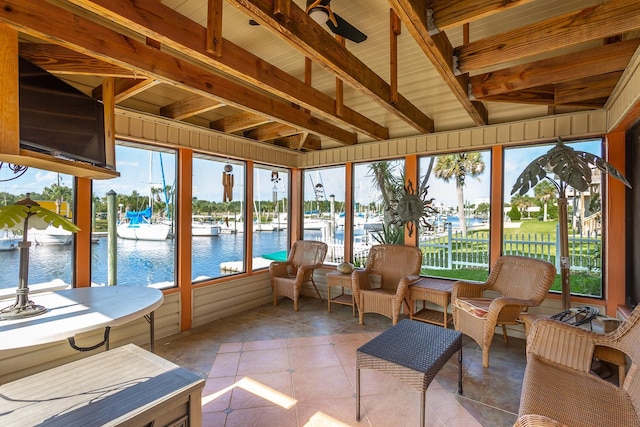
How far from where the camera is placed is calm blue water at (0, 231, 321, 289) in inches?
113

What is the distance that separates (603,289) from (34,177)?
19.4ft

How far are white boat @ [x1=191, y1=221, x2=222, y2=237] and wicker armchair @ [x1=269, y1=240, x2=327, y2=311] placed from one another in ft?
3.34

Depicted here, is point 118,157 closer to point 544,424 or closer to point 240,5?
point 240,5

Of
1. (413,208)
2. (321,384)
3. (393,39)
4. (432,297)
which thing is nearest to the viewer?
(393,39)

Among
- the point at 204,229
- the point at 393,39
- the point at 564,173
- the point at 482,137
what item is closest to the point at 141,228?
the point at 204,229

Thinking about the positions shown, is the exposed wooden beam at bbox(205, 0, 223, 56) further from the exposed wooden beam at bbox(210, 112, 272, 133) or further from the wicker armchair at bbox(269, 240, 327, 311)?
the wicker armchair at bbox(269, 240, 327, 311)


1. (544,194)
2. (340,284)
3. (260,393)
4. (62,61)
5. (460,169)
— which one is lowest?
(260,393)

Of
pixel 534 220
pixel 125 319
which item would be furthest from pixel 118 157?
pixel 534 220

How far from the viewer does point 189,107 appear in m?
3.32

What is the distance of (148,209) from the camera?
372 centimetres

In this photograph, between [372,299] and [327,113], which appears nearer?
[327,113]

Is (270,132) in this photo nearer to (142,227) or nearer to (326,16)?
(142,227)

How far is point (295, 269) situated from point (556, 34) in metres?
4.31

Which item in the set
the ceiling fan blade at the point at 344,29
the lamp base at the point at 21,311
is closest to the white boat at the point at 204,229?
the lamp base at the point at 21,311
